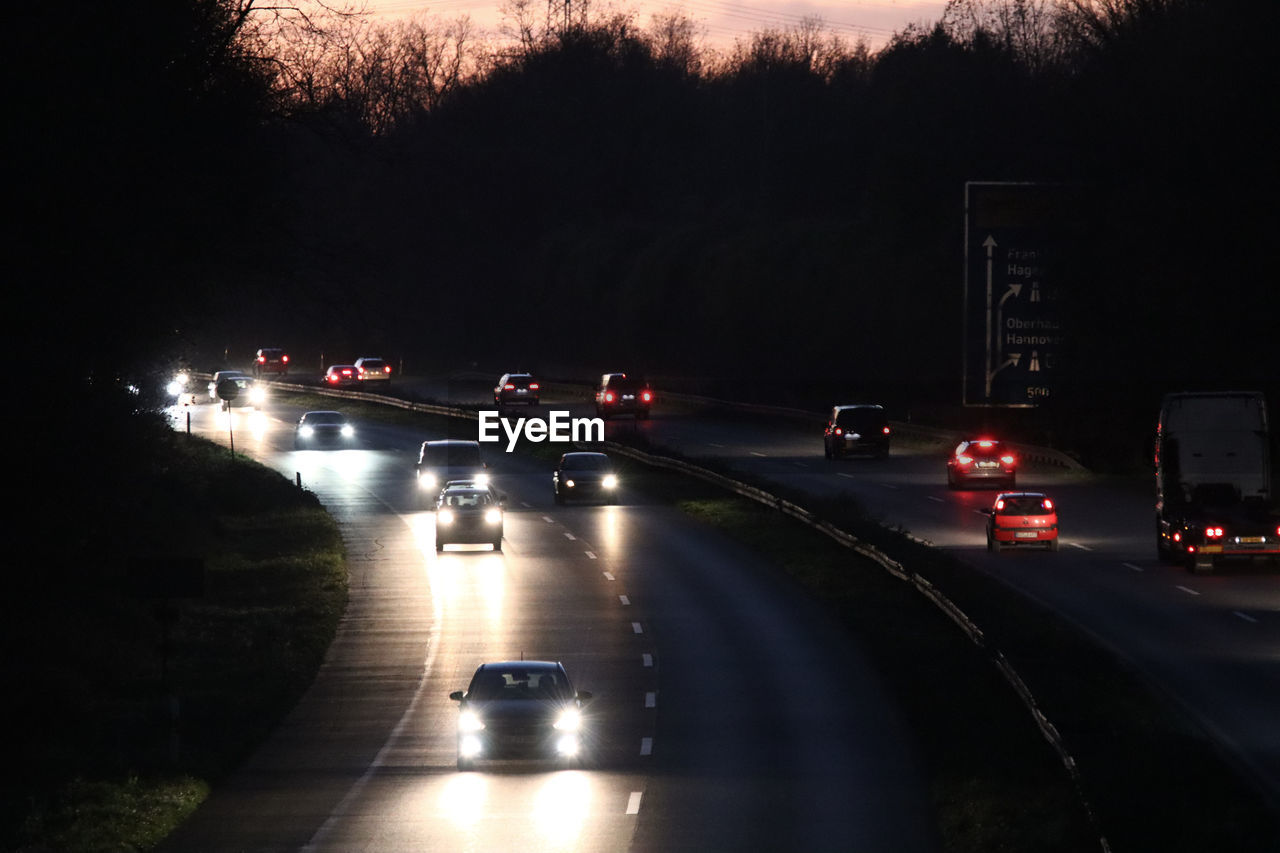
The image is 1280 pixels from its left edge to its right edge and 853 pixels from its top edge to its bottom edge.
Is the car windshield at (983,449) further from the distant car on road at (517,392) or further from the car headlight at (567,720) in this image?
the distant car on road at (517,392)

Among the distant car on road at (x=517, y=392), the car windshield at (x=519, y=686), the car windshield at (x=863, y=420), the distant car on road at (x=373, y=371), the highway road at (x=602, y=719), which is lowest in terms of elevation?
the highway road at (x=602, y=719)

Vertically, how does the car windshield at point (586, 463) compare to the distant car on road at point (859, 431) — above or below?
below

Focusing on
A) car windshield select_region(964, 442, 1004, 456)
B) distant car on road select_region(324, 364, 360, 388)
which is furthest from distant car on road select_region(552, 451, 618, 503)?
distant car on road select_region(324, 364, 360, 388)

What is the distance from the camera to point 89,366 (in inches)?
990

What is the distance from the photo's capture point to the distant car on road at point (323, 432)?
78812mm

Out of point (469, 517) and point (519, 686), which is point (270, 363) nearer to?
point (469, 517)

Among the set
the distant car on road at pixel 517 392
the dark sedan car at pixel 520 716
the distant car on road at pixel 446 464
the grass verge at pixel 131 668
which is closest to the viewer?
the grass verge at pixel 131 668

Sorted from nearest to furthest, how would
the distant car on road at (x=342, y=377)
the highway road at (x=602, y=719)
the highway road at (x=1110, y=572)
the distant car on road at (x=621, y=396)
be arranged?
the highway road at (x=602, y=719), the highway road at (x=1110, y=572), the distant car on road at (x=621, y=396), the distant car on road at (x=342, y=377)

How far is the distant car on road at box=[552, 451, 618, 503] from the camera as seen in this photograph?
58.8m

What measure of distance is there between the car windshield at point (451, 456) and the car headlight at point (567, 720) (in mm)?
38420

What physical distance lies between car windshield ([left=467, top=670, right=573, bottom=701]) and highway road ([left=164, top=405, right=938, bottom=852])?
0.99 meters

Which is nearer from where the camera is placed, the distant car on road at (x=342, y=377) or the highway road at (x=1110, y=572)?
the highway road at (x=1110, y=572)

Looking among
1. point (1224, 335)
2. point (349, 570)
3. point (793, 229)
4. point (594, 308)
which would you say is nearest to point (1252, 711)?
point (349, 570)

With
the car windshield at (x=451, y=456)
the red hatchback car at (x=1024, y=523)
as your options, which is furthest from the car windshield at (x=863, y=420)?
the red hatchback car at (x=1024, y=523)
